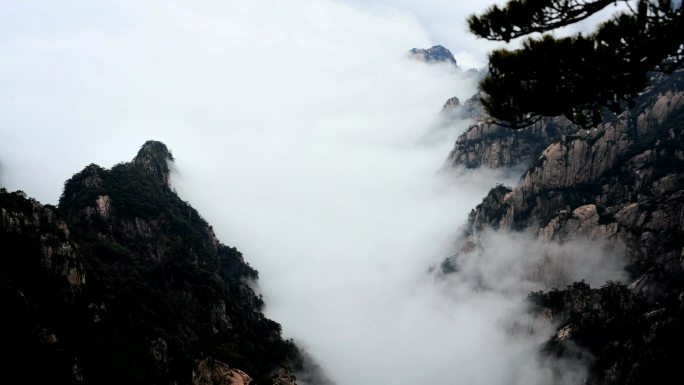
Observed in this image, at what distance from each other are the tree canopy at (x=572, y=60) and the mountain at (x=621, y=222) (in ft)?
253

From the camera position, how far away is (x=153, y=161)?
150125 mm

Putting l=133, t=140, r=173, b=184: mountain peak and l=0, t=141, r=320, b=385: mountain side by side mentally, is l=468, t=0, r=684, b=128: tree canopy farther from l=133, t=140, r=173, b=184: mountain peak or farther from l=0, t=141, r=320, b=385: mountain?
l=133, t=140, r=173, b=184: mountain peak

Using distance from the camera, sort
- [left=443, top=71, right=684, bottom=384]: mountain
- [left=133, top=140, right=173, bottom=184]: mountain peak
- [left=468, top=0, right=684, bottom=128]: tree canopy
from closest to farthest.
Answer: [left=468, top=0, right=684, bottom=128]: tree canopy < [left=443, top=71, right=684, bottom=384]: mountain < [left=133, top=140, right=173, bottom=184]: mountain peak

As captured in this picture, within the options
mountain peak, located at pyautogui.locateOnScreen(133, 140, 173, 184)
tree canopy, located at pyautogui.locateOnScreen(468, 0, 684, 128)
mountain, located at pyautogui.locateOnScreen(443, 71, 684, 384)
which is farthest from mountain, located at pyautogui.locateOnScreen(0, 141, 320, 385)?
mountain, located at pyautogui.locateOnScreen(443, 71, 684, 384)

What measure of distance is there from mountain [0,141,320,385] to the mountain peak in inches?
193

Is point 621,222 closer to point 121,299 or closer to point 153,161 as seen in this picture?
point 121,299

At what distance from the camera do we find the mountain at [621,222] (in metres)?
93.7

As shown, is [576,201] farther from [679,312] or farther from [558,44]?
[558,44]

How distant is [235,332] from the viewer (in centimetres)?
10538

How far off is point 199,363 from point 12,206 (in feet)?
108

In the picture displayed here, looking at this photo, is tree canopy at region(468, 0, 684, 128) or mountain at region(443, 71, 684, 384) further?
mountain at region(443, 71, 684, 384)

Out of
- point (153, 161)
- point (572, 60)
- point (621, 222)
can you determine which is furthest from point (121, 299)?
point (621, 222)

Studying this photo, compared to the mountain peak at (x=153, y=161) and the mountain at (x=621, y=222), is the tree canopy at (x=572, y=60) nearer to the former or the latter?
the mountain at (x=621, y=222)

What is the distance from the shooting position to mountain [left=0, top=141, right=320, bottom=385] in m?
57.8
